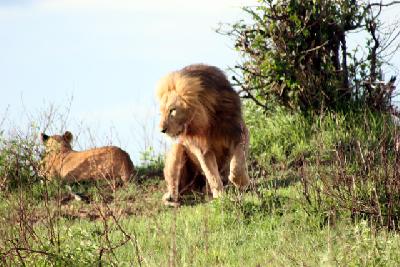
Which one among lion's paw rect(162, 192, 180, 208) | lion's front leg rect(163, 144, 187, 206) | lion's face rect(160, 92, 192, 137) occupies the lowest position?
lion's paw rect(162, 192, 180, 208)

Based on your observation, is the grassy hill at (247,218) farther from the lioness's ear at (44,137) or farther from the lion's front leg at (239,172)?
the lioness's ear at (44,137)

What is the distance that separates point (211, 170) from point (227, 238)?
6.88ft

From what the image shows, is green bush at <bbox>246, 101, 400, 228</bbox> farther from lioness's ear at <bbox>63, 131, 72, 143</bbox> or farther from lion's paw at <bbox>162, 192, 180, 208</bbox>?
lioness's ear at <bbox>63, 131, 72, 143</bbox>

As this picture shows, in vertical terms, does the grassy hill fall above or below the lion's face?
below

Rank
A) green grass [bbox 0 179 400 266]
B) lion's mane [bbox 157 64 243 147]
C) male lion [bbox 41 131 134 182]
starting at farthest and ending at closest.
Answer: male lion [bbox 41 131 134 182], lion's mane [bbox 157 64 243 147], green grass [bbox 0 179 400 266]

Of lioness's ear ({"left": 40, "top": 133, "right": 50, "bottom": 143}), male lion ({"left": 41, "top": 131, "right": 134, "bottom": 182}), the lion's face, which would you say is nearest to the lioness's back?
male lion ({"left": 41, "top": 131, "right": 134, "bottom": 182})

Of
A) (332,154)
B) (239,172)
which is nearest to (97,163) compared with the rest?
(239,172)

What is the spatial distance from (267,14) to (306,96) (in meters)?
1.16

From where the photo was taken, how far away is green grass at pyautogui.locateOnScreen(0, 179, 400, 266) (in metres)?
5.40

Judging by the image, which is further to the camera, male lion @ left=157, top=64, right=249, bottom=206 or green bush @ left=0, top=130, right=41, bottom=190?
green bush @ left=0, top=130, right=41, bottom=190

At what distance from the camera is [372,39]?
11.9 metres

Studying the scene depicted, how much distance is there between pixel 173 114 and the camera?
8.80 meters

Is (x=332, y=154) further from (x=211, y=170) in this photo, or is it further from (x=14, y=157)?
(x=14, y=157)

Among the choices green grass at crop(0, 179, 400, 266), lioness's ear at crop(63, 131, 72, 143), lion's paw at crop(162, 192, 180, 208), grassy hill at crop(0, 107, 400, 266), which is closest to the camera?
green grass at crop(0, 179, 400, 266)
